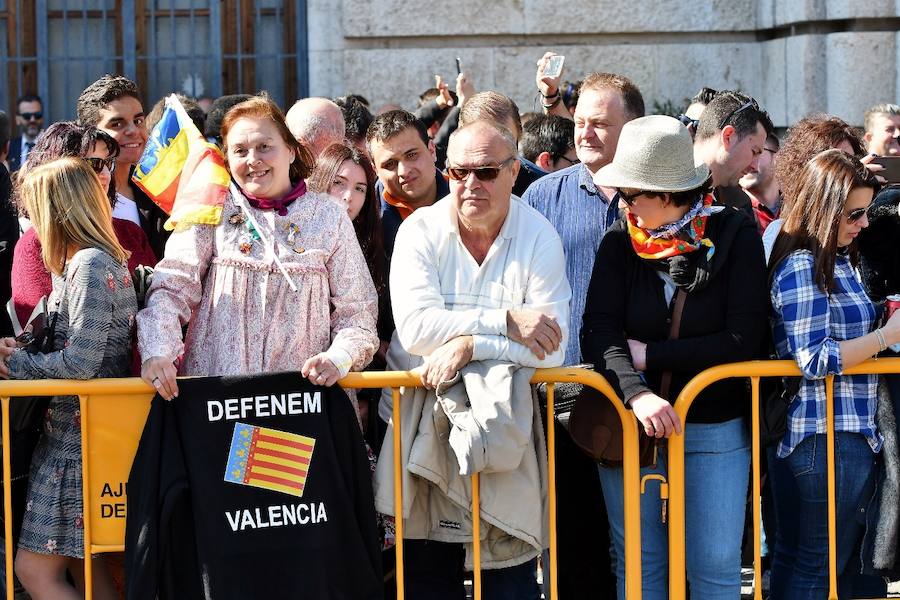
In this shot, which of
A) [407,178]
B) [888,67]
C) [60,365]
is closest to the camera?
[60,365]

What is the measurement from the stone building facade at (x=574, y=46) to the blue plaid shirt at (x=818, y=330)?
16.9 ft

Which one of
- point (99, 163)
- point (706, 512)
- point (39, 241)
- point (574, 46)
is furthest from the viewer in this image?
point (574, 46)

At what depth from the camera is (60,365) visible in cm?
432

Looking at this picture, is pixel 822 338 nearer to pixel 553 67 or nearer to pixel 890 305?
pixel 890 305

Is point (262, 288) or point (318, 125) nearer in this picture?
point (262, 288)

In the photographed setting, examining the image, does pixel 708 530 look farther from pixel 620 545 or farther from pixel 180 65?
pixel 180 65

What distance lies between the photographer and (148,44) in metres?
9.82

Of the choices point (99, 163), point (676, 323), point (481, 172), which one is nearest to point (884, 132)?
point (676, 323)

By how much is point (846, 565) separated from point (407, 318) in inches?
70.2

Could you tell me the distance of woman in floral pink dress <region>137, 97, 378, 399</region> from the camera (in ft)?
14.4

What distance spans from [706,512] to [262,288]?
5.44ft

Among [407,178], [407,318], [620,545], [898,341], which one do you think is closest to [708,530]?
[620,545]

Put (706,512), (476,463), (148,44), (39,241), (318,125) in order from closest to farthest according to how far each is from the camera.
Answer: (476,463)
(706,512)
(39,241)
(318,125)
(148,44)

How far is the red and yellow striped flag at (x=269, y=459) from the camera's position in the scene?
4332 mm
